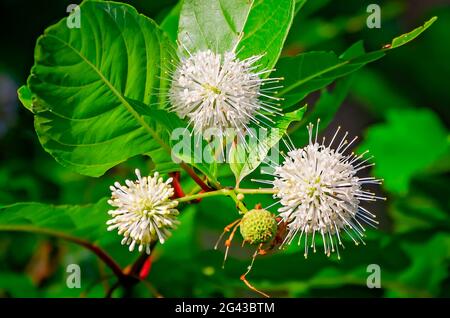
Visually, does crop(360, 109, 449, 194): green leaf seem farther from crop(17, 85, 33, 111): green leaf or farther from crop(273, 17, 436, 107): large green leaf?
crop(17, 85, 33, 111): green leaf

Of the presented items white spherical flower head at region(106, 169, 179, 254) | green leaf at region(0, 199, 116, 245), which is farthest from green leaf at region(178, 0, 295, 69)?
green leaf at region(0, 199, 116, 245)

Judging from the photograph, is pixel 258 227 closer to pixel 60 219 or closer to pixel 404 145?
pixel 60 219

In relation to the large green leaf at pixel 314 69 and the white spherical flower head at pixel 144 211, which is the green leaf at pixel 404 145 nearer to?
the large green leaf at pixel 314 69

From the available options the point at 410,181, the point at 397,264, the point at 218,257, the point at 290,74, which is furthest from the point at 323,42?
the point at 290,74

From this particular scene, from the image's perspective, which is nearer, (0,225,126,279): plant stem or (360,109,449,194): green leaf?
(0,225,126,279): plant stem

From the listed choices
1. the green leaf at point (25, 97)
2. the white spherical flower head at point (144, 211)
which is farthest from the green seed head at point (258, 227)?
the green leaf at point (25, 97)
